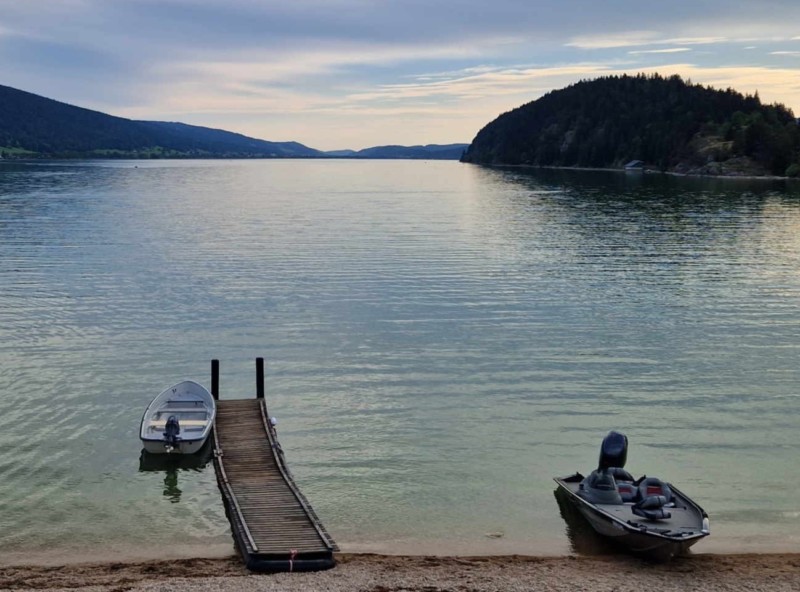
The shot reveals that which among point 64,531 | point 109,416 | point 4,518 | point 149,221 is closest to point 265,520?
point 64,531

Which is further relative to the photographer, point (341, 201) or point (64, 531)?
point (341, 201)

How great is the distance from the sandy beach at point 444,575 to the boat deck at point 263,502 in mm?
594

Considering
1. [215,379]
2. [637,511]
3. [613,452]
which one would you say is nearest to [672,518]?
[637,511]

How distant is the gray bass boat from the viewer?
22047mm

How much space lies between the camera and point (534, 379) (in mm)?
39438

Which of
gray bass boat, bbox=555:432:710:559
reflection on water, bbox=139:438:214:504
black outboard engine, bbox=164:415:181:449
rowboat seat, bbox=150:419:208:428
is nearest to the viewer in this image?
gray bass boat, bbox=555:432:710:559

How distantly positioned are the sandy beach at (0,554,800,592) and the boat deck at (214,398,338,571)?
59 cm

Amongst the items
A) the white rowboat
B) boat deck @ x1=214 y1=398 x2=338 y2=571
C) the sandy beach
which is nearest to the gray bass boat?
A: the sandy beach

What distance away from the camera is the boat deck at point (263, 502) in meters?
21.4

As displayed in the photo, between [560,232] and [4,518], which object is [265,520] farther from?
[560,232]

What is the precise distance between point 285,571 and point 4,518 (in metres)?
10.1

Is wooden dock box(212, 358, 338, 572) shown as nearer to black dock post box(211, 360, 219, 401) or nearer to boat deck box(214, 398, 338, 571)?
Result: boat deck box(214, 398, 338, 571)

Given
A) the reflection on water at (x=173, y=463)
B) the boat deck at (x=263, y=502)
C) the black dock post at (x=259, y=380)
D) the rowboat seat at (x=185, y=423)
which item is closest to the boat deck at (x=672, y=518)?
the boat deck at (x=263, y=502)

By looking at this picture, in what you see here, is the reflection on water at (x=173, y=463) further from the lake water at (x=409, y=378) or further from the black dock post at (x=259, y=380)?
the black dock post at (x=259, y=380)
